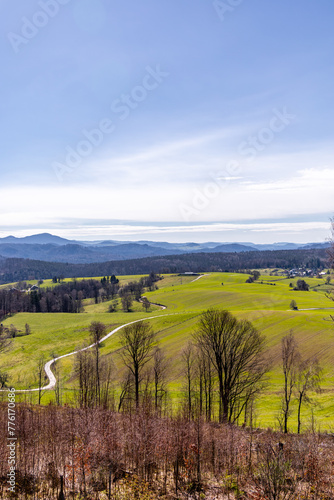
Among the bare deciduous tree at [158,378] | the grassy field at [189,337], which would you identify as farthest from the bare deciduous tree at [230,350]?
the bare deciduous tree at [158,378]

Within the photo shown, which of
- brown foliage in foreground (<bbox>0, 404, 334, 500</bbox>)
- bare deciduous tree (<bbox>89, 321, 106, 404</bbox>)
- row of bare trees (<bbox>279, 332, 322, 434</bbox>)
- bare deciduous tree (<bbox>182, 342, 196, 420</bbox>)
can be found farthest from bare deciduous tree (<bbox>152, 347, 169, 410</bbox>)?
brown foliage in foreground (<bbox>0, 404, 334, 500</bbox>)

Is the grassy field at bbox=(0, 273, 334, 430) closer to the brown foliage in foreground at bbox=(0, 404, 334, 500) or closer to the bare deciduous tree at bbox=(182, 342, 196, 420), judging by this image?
the bare deciduous tree at bbox=(182, 342, 196, 420)

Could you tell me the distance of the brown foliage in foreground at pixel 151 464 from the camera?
11.9m

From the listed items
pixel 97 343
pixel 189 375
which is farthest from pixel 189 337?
pixel 189 375

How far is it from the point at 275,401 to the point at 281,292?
3871 inches

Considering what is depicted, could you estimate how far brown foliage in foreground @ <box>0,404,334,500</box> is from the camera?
467 inches

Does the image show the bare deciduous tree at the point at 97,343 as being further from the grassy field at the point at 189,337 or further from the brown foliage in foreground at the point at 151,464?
the brown foliage in foreground at the point at 151,464

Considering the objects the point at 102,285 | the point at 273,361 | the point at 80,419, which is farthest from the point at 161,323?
the point at 102,285

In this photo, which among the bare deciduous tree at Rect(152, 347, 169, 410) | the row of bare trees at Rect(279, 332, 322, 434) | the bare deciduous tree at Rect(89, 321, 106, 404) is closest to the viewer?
the row of bare trees at Rect(279, 332, 322, 434)

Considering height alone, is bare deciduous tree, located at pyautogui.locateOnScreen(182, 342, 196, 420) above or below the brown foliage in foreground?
below

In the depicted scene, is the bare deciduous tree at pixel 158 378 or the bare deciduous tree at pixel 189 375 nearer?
the bare deciduous tree at pixel 189 375

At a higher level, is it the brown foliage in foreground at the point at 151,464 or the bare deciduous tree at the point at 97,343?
the brown foliage in foreground at the point at 151,464

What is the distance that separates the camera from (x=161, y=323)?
265ft

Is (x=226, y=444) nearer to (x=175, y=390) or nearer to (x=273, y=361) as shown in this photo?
(x=175, y=390)
